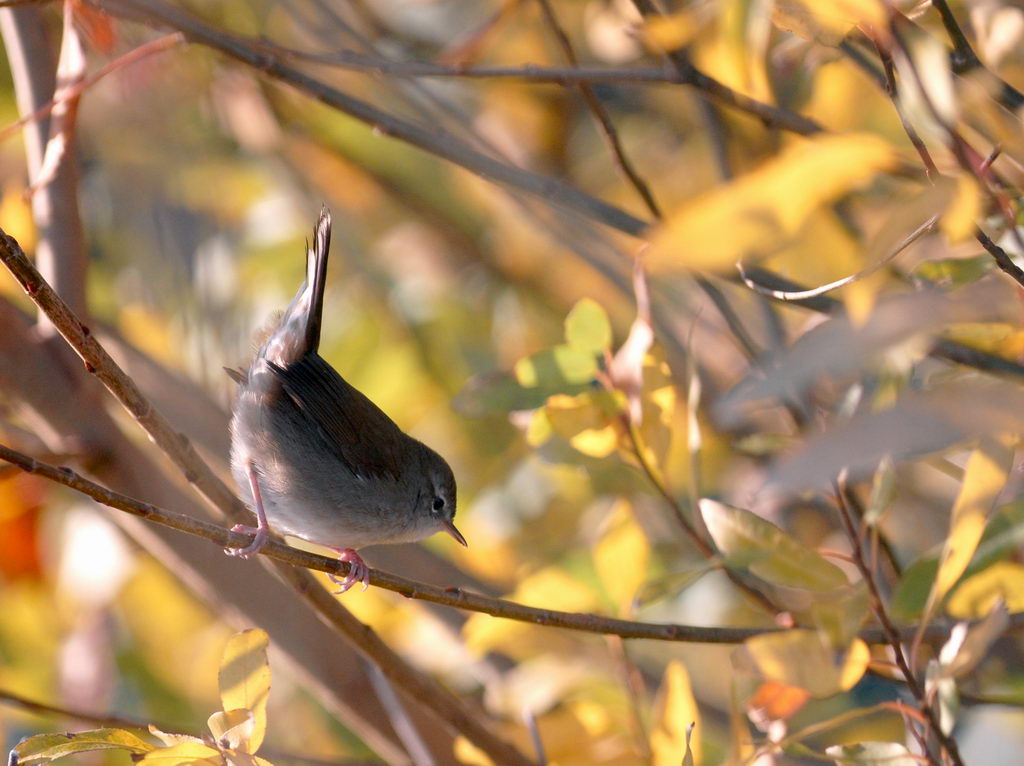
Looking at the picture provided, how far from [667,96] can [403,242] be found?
108 cm

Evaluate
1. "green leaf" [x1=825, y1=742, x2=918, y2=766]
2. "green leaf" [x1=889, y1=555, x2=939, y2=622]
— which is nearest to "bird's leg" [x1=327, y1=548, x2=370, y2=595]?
"green leaf" [x1=825, y1=742, x2=918, y2=766]

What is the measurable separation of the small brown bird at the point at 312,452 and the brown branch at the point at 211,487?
0.50 metres

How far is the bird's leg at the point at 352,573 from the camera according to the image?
1842 millimetres

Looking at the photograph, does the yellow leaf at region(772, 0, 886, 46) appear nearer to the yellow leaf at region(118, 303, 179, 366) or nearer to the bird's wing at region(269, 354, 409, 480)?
the bird's wing at region(269, 354, 409, 480)

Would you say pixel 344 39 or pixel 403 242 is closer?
pixel 344 39

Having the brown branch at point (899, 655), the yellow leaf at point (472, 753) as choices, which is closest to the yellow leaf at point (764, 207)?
the brown branch at point (899, 655)

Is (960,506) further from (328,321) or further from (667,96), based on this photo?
(667,96)

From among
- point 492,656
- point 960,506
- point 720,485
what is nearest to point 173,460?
Result: point 960,506

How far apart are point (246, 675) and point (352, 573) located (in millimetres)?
583

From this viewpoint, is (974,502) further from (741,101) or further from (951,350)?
(741,101)

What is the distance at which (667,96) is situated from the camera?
3.87 metres

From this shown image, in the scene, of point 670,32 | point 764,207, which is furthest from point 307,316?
point 764,207

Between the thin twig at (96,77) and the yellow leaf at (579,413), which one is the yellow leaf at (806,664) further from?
the thin twig at (96,77)

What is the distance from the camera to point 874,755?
1.42m
